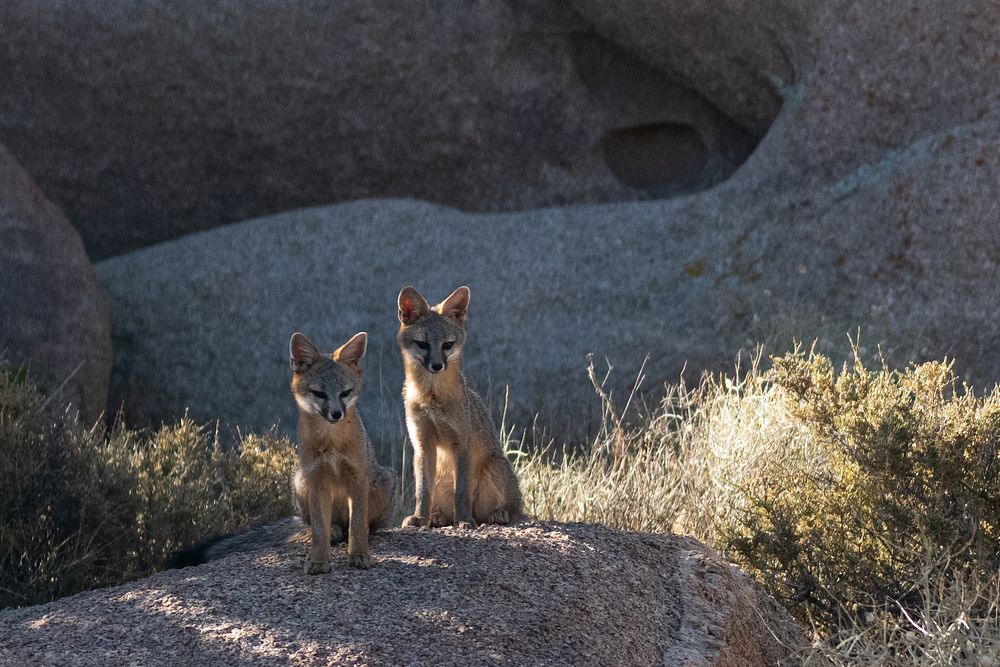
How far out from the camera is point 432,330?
5.79 metres

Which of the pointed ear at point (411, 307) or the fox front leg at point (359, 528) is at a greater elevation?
the pointed ear at point (411, 307)

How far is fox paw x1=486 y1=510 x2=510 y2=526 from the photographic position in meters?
5.95

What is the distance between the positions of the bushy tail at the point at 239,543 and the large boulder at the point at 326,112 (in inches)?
225

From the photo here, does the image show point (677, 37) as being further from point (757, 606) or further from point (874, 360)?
point (757, 606)

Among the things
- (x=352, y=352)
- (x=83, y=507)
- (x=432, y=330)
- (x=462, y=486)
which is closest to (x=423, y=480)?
(x=462, y=486)

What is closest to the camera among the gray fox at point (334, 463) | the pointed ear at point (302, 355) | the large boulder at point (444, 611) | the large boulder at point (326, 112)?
the large boulder at point (444, 611)

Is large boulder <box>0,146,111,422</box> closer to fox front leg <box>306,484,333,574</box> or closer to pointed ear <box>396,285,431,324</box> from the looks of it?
pointed ear <box>396,285,431,324</box>

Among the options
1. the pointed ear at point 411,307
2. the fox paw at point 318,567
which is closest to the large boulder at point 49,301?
the pointed ear at point 411,307

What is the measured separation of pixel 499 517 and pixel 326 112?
19.0ft

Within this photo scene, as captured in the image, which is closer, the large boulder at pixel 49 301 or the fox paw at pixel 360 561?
the fox paw at pixel 360 561

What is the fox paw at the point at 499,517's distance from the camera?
5.95 meters

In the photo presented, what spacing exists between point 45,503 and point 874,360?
5421mm

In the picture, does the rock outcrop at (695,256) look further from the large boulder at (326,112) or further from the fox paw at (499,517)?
the fox paw at (499,517)

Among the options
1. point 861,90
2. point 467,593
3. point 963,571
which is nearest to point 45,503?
point 467,593
